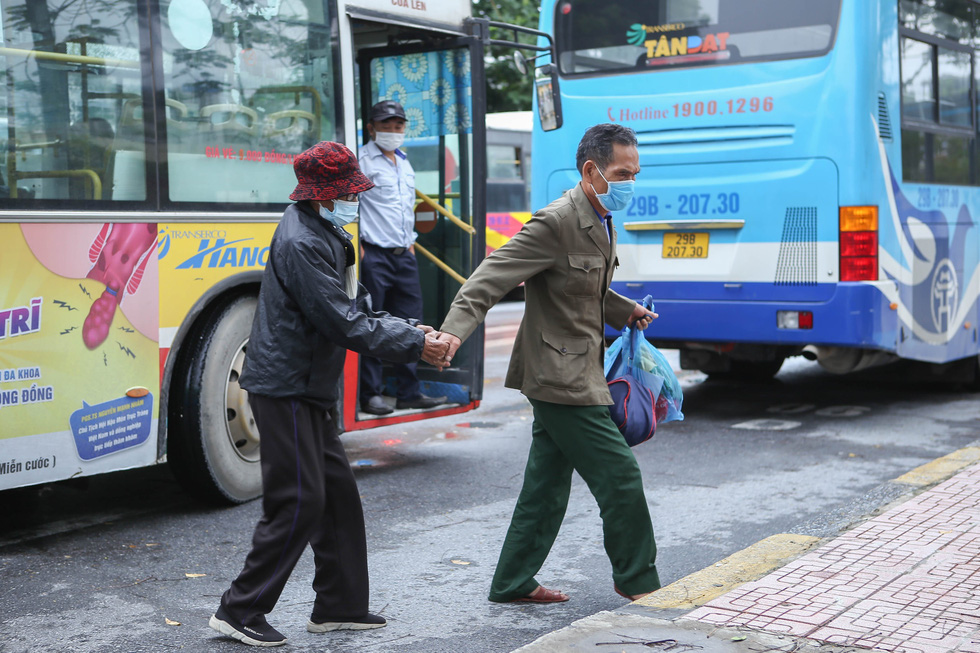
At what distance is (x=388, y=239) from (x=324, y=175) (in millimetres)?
3211

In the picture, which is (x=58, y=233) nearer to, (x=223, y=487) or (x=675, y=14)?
(x=223, y=487)

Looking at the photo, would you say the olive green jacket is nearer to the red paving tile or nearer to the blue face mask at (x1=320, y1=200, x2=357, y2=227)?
the blue face mask at (x1=320, y1=200, x2=357, y2=227)

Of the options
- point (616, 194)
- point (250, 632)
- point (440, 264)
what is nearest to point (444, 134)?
point (440, 264)

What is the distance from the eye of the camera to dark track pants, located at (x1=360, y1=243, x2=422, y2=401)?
24.3 feet

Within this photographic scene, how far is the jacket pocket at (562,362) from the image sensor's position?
4.32 metres

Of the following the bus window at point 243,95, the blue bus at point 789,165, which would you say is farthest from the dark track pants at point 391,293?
the blue bus at point 789,165

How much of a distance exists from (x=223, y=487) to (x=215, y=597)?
144 cm

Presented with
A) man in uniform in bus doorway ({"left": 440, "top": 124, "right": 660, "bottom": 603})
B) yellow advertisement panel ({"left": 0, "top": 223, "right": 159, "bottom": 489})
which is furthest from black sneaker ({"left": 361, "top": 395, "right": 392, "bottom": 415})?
man in uniform in bus doorway ({"left": 440, "top": 124, "right": 660, "bottom": 603})

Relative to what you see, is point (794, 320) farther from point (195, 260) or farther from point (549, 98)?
point (195, 260)

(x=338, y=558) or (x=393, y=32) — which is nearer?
(x=338, y=558)

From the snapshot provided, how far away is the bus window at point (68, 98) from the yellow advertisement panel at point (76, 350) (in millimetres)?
219

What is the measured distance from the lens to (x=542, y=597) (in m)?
4.65

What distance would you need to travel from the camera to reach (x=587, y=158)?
4.47m

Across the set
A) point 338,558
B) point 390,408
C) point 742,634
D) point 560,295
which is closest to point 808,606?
point 742,634
